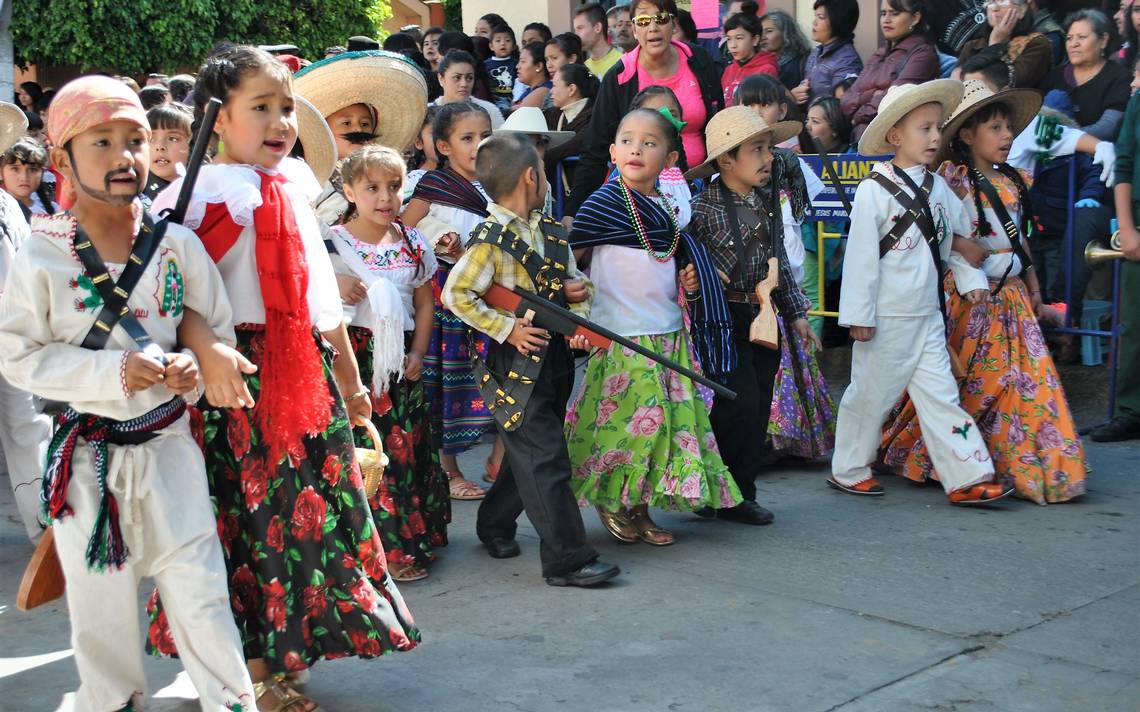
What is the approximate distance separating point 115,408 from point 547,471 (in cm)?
199

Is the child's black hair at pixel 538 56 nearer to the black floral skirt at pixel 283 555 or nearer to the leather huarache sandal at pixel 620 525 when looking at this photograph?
the leather huarache sandal at pixel 620 525

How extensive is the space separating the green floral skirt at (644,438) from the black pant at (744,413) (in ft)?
0.94

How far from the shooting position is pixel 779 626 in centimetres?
456

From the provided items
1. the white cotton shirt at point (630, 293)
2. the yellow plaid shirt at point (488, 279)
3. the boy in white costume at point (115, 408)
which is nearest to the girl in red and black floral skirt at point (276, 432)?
the boy in white costume at point (115, 408)

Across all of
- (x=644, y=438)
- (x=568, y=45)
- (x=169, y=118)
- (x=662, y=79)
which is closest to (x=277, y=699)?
(x=644, y=438)

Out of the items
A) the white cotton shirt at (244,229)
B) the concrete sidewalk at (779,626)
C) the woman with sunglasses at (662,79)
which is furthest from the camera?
the woman with sunglasses at (662,79)

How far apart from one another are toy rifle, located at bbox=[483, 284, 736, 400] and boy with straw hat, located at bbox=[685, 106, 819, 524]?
919 mm

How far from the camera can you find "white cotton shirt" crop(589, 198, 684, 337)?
554cm

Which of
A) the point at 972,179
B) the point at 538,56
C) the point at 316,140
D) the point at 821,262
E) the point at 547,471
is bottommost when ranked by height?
the point at 547,471

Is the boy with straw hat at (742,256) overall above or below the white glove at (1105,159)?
below

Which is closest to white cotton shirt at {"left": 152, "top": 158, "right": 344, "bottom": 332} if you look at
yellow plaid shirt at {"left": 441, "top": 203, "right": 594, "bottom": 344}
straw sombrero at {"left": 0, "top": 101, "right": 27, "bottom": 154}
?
yellow plaid shirt at {"left": 441, "top": 203, "right": 594, "bottom": 344}

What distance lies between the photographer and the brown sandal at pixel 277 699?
3.92 metres

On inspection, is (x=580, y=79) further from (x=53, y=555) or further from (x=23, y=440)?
(x=53, y=555)

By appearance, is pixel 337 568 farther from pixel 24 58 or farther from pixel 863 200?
pixel 24 58
